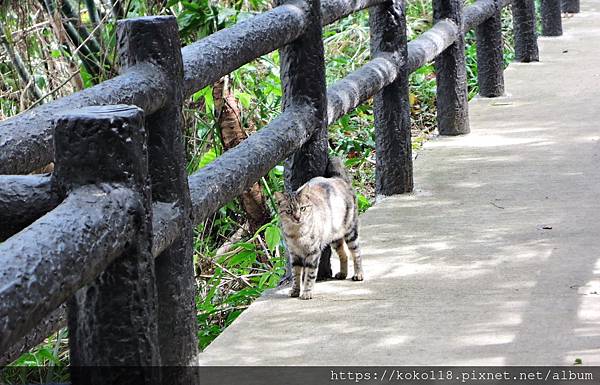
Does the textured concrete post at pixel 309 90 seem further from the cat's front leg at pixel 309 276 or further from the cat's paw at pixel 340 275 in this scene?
the cat's front leg at pixel 309 276

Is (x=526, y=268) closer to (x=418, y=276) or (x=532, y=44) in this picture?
(x=418, y=276)

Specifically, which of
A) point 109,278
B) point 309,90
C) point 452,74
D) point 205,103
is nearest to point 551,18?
point 452,74

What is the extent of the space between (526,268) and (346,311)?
0.77m

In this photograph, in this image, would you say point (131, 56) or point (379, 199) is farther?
point (379, 199)

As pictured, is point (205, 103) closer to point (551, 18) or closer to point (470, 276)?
point (470, 276)

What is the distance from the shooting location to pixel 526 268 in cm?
428

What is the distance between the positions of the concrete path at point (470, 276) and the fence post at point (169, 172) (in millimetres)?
421

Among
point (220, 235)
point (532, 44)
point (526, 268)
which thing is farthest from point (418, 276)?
point (532, 44)

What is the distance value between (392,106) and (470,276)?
4.74 feet

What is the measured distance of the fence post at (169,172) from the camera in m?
3.00

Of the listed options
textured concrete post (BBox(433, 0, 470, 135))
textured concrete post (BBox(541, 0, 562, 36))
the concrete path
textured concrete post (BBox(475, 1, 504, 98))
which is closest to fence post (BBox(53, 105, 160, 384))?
the concrete path

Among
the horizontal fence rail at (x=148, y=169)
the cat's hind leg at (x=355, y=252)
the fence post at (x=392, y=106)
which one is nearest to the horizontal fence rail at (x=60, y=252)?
the horizontal fence rail at (x=148, y=169)

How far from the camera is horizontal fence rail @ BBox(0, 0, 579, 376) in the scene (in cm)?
182

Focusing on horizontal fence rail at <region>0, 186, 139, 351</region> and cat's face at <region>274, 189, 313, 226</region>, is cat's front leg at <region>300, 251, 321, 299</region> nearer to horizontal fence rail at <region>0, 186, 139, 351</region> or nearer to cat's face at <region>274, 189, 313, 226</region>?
cat's face at <region>274, 189, 313, 226</region>
